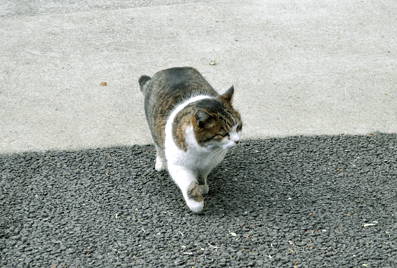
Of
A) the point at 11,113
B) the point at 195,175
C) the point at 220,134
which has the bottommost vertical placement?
the point at 11,113

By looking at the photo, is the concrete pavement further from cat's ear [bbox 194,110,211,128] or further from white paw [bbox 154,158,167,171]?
cat's ear [bbox 194,110,211,128]

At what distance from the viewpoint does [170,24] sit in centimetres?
596

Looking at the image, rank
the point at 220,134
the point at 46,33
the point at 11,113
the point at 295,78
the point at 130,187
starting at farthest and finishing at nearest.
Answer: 1. the point at 46,33
2. the point at 295,78
3. the point at 11,113
4. the point at 130,187
5. the point at 220,134

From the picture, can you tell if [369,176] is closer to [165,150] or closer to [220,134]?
[220,134]

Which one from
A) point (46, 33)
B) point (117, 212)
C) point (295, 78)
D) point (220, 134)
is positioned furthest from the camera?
point (46, 33)

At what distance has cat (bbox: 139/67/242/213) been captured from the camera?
9.57 ft

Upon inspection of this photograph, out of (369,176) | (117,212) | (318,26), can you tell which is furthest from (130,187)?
(318,26)

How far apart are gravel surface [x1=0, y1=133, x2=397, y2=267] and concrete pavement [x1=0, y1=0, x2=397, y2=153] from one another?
12.4 inches

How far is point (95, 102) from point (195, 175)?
1.76 meters

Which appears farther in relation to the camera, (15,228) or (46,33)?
(46,33)

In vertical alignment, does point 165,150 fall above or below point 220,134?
below

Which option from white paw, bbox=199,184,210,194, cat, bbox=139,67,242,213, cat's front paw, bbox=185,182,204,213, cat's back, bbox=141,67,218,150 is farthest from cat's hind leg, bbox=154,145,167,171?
cat's front paw, bbox=185,182,204,213

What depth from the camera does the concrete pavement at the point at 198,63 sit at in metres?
4.21

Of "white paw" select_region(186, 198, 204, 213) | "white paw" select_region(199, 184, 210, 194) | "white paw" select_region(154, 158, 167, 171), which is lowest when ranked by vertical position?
"white paw" select_region(154, 158, 167, 171)
